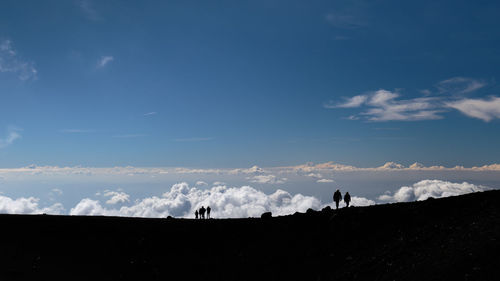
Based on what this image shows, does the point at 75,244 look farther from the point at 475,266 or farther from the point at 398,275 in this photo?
the point at 475,266

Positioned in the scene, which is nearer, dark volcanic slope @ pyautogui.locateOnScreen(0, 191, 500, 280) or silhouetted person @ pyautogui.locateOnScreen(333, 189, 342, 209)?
dark volcanic slope @ pyautogui.locateOnScreen(0, 191, 500, 280)

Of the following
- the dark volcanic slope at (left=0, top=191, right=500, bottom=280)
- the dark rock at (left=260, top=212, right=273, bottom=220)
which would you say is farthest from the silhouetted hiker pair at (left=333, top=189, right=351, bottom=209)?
the dark rock at (left=260, top=212, right=273, bottom=220)

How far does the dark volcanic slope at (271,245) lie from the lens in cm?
2297

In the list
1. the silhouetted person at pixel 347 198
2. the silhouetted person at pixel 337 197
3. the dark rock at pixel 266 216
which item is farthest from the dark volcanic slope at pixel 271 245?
the silhouetted person at pixel 347 198

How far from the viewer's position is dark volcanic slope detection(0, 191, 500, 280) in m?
23.0

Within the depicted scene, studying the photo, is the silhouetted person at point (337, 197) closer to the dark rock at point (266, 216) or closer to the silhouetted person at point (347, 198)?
the silhouetted person at point (347, 198)

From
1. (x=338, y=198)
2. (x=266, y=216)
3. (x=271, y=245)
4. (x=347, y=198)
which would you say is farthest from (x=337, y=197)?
(x=271, y=245)

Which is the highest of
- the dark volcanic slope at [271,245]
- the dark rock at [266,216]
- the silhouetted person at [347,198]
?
the silhouetted person at [347,198]

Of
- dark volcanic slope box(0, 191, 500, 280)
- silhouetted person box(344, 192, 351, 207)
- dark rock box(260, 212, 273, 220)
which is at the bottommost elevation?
dark volcanic slope box(0, 191, 500, 280)

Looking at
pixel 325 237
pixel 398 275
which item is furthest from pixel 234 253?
pixel 398 275

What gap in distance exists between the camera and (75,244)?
112ft

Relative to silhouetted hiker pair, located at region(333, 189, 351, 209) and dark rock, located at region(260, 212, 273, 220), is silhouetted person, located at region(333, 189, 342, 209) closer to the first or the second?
silhouetted hiker pair, located at region(333, 189, 351, 209)

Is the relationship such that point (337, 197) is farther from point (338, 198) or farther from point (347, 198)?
point (347, 198)

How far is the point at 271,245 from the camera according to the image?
31547mm
